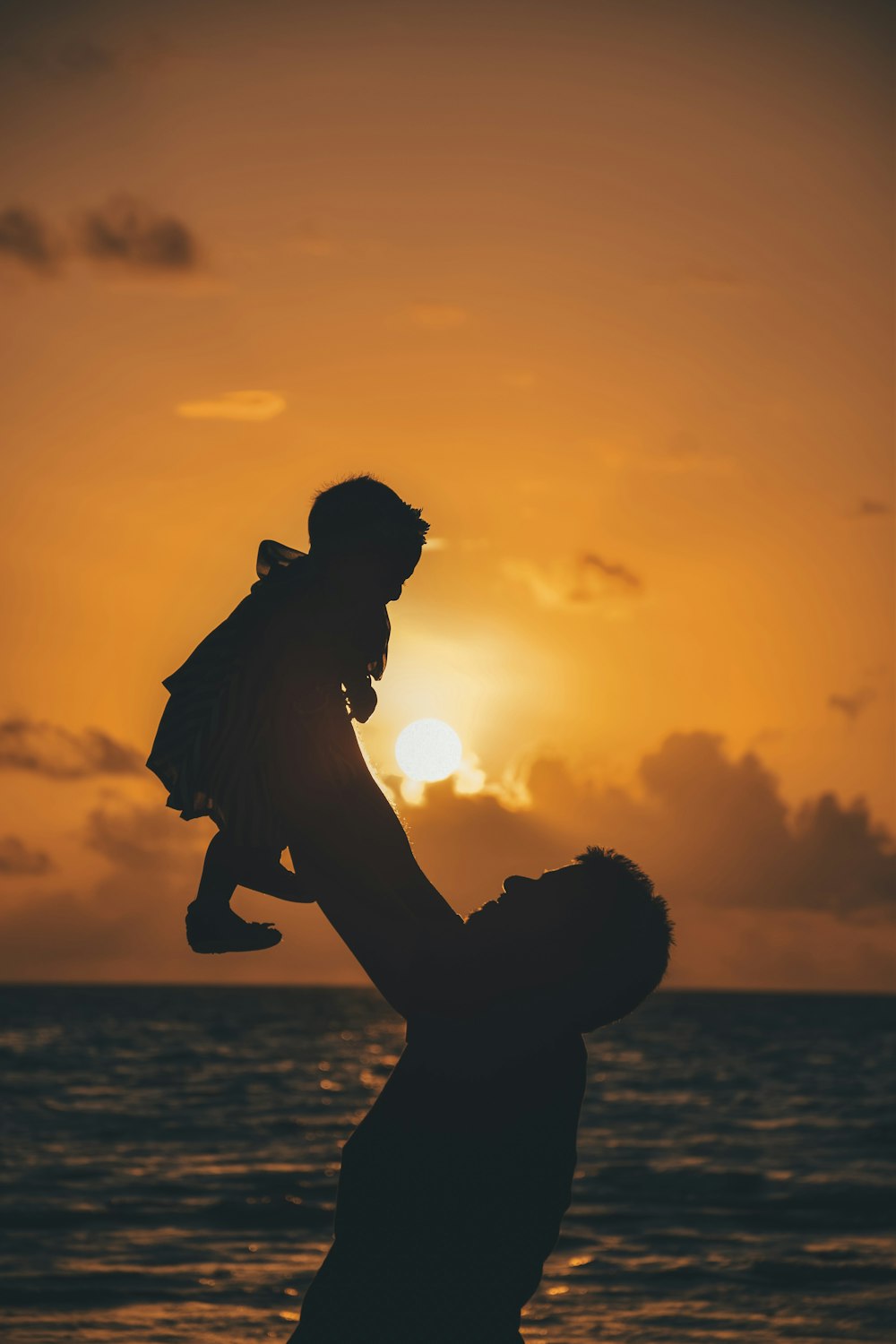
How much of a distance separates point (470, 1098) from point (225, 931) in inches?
19.6

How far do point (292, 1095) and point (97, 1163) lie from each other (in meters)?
21.2

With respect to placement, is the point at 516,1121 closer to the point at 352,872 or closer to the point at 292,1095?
the point at 352,872

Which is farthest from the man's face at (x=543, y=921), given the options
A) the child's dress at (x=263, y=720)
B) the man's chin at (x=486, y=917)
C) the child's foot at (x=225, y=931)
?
the child's foot at (x=225, y=931)

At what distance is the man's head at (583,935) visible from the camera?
2080 mm

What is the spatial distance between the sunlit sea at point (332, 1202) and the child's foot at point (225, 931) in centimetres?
1569

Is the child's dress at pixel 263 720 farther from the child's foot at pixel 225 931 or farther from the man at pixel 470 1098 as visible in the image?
the child's foot at pixel 225 931

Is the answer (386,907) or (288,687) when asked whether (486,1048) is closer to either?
(386,907)

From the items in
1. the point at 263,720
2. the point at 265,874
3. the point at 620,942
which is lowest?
the point at 620,942

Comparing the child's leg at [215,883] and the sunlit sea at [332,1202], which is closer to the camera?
the child's leg at [215,883]

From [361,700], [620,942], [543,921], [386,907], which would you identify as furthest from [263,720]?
[620,942]

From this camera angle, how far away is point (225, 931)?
242cm

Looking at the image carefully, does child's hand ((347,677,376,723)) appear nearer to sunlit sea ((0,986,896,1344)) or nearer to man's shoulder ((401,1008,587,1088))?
man's shoulder ((401,1008,587,1088))

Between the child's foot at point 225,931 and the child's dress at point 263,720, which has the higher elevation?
the child's dress at point 263,720

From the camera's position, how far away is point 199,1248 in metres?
21.8
